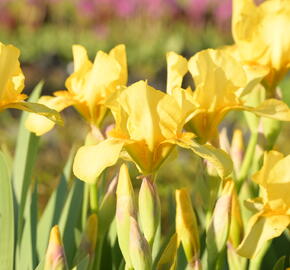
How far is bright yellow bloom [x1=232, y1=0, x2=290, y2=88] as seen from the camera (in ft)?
3.82

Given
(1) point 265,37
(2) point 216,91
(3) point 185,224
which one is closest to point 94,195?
(3) point 185,224

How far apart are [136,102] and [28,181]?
1.06ft

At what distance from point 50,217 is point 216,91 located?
1.42 ft

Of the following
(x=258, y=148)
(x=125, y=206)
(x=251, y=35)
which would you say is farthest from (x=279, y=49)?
(x=125, y=206)

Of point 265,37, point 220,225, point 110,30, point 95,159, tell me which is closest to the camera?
point 95,159

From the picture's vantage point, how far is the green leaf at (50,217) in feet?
3.96

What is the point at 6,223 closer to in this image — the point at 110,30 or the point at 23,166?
the point at 23,166

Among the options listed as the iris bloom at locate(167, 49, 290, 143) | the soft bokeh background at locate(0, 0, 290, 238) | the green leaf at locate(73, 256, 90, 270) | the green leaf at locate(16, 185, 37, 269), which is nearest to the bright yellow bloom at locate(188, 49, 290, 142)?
the iris bloom at locate(167, 49, 290, 143)

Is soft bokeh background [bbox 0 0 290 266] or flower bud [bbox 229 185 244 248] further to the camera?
soft bokeh background [bbox 0 0 290 266]

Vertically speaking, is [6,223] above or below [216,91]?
below

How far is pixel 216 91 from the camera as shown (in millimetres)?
973

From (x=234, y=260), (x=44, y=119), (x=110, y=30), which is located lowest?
(x=234, y=260)

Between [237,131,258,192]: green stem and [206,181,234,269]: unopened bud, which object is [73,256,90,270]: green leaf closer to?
[206,181,234,269]: unopened bud

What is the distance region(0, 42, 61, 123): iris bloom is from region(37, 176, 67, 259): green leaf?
0.32m
